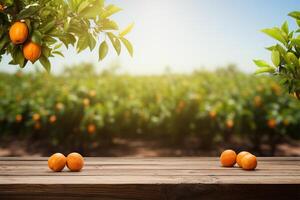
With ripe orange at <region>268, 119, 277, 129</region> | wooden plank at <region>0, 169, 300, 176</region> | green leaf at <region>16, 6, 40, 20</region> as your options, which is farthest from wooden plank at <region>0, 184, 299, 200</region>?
ripe orange at <region>268, 119, 277, 129</region>

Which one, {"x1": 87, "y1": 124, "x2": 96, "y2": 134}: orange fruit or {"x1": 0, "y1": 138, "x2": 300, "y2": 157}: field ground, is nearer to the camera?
{"x1": 87, "y1": 124, "x2": 96, "y2": 134}: orange fruit

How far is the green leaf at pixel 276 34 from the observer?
274cm

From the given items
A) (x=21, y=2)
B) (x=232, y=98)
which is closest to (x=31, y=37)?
(x=21, y=2)

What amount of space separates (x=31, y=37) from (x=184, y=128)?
20.6 ft

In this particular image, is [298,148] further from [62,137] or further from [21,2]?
[21,2]

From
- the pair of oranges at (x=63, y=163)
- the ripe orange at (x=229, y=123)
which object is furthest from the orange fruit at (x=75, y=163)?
the ripe orange at (x=229, y=123)

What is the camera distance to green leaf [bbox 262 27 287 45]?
2.74m

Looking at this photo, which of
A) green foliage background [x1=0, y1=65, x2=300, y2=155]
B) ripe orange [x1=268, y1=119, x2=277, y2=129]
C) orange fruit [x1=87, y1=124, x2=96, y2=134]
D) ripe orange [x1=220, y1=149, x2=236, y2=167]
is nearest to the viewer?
ripe orange [x1=220, y1=149, x2=236, y2=167]

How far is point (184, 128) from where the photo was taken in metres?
8.48

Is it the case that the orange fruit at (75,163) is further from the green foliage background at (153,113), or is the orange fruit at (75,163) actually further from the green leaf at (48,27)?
the green foliage background at (153,113)

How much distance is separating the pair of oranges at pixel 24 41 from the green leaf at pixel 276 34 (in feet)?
4.45

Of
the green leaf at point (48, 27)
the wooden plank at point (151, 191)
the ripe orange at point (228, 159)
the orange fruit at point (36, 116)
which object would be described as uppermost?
the green leaf at point (48, 27)

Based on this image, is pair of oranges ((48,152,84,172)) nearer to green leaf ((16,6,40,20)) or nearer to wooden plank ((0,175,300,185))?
wooden plank ((0,175,300,185))

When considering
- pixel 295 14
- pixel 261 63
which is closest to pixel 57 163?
pixel 261 63
